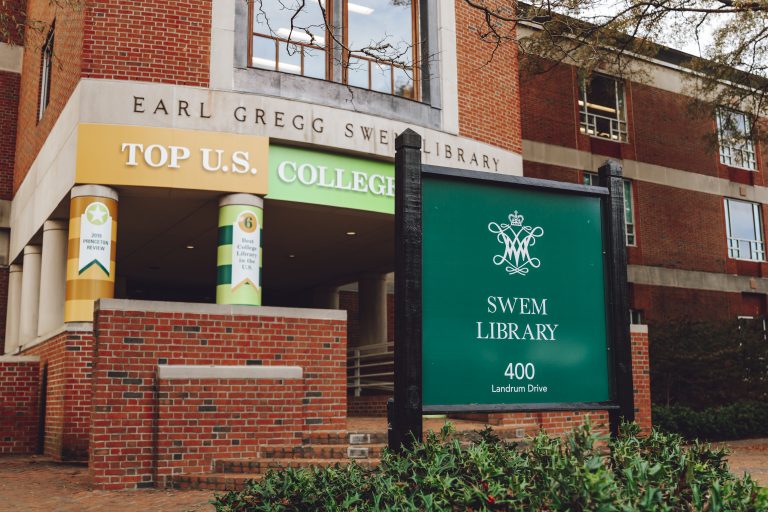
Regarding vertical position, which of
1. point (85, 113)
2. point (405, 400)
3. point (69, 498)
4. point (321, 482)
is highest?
point (85, 113)

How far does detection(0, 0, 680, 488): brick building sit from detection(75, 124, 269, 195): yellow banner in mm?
32

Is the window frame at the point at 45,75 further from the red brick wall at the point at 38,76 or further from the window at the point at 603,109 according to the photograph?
A: the window at the point at 603,109

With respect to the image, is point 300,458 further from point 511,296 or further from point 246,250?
point 511,296

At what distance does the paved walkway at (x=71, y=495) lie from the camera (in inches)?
330

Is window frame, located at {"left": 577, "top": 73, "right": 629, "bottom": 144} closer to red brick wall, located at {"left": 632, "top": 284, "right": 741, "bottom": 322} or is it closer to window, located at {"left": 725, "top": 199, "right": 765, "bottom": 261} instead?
red brick wall, located at {"left": 632, "top": 284, "right": 741, "bottom": 322}

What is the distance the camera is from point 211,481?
30.7 ft

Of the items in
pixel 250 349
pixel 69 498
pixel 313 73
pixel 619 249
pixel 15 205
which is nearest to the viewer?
pixel 619 249

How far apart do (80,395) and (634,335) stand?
9000 millimetres

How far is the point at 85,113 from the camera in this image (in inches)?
527

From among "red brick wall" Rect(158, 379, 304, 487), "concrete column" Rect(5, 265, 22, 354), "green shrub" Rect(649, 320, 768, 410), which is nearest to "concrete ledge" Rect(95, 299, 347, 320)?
"red brick wall" Rect(158, 379, 304, 487)

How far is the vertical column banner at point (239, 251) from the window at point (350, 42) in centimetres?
258

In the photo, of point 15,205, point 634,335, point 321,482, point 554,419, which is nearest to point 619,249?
point 321,482

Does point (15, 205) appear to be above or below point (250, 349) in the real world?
above

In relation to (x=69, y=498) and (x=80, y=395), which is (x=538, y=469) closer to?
(x=69, y=498)
